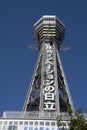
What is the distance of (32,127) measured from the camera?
56.2m

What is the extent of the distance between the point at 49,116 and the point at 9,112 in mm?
6220

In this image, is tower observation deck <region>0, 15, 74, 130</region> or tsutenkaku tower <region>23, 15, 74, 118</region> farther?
tsutenkaku tower <region>23, 15, 74, 118</region>

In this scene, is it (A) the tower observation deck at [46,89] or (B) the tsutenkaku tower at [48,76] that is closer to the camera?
(A) the tower observation deck at [46,89]

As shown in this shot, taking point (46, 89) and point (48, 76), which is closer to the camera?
point (46, 89)

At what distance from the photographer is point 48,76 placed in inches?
3039

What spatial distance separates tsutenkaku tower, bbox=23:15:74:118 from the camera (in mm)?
71438

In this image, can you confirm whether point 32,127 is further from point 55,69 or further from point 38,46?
point 38,46

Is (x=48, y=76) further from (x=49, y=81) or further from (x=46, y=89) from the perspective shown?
(x=46, y=89)

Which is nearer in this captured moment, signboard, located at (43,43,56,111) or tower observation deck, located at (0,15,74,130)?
tower observation deck, located at (0,15,74,130)

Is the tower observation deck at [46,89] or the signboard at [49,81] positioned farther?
the signboard at [49,81]

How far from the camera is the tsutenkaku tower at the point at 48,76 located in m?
71.4

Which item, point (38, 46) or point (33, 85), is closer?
point (33, 85)

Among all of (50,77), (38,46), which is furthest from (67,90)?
(38,46)

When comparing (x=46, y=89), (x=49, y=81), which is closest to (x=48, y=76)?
(x=49, y=81)
